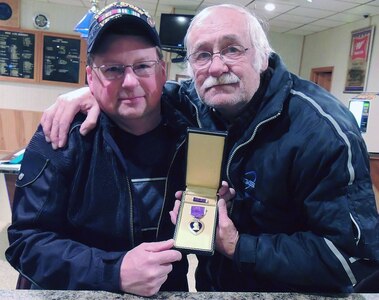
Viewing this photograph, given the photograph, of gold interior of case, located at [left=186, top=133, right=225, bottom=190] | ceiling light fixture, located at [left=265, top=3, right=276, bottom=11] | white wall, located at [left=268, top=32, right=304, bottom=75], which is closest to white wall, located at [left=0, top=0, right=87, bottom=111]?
ceiling light fixture, located at [left=265, top=3, right=276, bottom=11]

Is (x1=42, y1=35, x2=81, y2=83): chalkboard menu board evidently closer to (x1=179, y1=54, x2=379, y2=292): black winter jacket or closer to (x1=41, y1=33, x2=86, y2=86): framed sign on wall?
(x1=41, y1=33, x2=86, y2=86): framed sign on wall

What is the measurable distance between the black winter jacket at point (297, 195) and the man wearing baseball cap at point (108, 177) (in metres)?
0.21

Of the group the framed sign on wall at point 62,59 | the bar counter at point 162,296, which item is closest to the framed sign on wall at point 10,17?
the framed sign on wall at point 62,59

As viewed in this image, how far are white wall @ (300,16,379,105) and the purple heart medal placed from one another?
4.91 metres

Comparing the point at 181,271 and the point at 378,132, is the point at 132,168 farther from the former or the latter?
the point at 378,132

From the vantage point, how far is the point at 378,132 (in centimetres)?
400

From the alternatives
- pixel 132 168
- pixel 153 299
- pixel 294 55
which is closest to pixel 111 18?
pixel 132 168

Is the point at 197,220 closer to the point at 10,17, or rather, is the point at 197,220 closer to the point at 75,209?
the point at 75,209

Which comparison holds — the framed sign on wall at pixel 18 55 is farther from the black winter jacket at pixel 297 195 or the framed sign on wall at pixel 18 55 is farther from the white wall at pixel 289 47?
the black winter jacket at pixel 297 195

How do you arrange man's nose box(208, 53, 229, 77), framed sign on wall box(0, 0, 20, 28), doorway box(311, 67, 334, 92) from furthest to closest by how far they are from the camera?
doorway box(311, 67, 334, 92) < framed sign on wall box(0, 0, 20, 28) < man's nose box(208, 53, 229, 77)

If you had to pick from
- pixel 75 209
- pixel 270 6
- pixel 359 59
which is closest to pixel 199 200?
pixel 75 209

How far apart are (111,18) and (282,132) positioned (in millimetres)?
553

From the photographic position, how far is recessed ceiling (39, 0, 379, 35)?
4.83m

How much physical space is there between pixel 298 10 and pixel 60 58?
3.91 m
